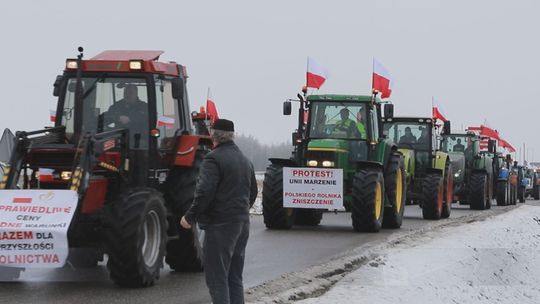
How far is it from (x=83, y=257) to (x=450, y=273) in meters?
4.46

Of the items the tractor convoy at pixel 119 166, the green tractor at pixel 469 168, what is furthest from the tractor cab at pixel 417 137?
the tractor convoy at pixel 119 166

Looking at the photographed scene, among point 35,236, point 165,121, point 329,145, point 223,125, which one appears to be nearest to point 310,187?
point 329,145

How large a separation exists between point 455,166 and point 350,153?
11.9m

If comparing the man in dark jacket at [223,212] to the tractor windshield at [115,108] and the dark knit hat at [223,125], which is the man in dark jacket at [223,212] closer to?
the dark knit hat at [223,125]

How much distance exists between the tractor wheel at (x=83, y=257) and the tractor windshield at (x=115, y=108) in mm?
1379

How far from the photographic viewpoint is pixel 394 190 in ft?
65.6

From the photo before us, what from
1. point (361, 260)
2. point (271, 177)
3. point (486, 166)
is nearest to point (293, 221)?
point (271, 177)

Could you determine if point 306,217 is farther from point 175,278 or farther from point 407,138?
point 175,278

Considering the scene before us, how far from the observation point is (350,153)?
19672 millimetres

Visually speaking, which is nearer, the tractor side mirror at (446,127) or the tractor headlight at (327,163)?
the tractor headlight at (327,163)

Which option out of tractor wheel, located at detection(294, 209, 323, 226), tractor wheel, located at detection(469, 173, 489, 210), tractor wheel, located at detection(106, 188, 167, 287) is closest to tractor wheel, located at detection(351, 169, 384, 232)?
tractor wheel, located at detection(294, 209, 323, 226)

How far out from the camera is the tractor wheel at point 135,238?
10.1 meters

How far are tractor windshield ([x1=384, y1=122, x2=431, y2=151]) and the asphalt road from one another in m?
8.24

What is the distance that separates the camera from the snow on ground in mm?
10039
